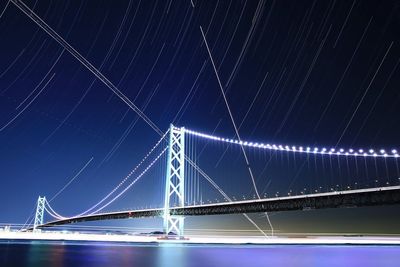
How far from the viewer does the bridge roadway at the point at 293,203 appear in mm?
42188

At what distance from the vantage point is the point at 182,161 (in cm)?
6538

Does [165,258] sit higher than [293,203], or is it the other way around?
[293,203]

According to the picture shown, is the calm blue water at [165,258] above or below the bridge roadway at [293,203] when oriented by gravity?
below

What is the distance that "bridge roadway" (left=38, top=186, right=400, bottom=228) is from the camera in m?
42.2

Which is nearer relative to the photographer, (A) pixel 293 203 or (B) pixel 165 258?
(B) pixel 165 258

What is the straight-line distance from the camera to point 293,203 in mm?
49844

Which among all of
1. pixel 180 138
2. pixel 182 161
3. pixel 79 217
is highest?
pixel 180 138

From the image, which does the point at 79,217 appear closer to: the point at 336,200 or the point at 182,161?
the point at 182,161

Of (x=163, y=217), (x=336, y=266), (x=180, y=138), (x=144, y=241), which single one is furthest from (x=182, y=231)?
(x=336, y=266)

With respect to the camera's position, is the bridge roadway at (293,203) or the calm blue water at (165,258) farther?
the bridge roadway at (293,203)

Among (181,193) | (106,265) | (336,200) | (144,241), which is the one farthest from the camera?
(181,193)

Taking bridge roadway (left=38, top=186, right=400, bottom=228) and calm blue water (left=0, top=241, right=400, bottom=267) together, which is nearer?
calm blue water (left=0, top=241, right=400, bottom=267)

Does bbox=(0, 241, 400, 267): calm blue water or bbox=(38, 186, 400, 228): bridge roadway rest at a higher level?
bbox=(38, 186, 400, 228): bridge roadway

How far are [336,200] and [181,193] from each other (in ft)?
73.1
